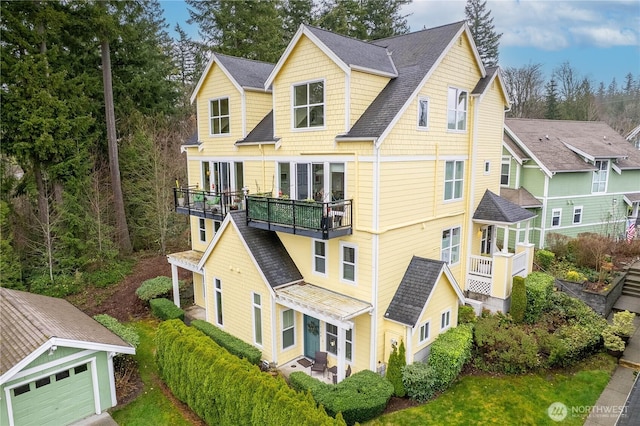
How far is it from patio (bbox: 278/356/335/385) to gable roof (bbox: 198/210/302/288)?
3087 millimetres

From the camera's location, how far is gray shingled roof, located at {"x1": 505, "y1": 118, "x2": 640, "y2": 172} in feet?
77.1

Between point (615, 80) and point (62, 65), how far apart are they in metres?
74.7

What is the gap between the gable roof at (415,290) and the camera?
1246 centimetres

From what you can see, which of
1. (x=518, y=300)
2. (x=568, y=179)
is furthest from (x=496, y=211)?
(x=568, y=179)

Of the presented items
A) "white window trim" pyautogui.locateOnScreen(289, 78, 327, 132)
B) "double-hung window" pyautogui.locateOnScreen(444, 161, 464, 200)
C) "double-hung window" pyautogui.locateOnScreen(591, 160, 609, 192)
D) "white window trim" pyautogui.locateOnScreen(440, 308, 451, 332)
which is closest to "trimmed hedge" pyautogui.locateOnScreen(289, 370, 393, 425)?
"white window trim" pyautogui.locateOnScreen(440, 308, 451, 332)

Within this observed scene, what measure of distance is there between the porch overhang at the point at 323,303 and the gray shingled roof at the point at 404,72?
216 inches

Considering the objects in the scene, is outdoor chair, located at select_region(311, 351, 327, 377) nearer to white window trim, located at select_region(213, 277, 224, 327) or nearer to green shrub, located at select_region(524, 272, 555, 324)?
white window trim, located at select_region(213, 277, 224, 327)

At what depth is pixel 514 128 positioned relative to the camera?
25.0 metres

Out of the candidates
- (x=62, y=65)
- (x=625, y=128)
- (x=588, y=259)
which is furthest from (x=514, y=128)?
(x=625, y=128)

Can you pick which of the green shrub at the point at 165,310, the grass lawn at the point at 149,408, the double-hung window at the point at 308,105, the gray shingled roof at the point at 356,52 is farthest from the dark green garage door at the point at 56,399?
the gray shingled roof at the point at 356,52

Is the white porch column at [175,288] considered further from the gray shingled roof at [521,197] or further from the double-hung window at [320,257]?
the gray shingled roof at [521,197]

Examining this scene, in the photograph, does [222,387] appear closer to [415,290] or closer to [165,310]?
[415,290]

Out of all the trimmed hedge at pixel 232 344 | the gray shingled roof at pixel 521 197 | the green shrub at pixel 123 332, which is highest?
the gray shingled roof at pixel 521 197

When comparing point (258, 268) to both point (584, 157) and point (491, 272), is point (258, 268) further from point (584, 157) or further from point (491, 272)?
point (584, 157)
